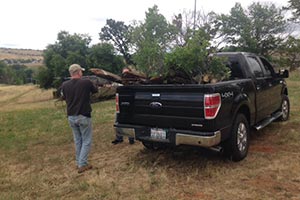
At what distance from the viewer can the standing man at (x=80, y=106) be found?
198 inches

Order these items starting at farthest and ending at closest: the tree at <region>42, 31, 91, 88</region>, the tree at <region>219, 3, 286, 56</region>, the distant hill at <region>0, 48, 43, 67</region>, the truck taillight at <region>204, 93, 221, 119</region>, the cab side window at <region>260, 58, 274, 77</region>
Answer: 1. the distant hill at <region>0, 48, 43, 67</region>
2. the tree at <region>219, 3, 286, 56</region>
3. the tree at <region>42, 31, 91, 88</region>
4. the cab side window at <region>260, 58, 274, 77</region>
5. the truck taillight at <region>204, 93, 221, 119</region>

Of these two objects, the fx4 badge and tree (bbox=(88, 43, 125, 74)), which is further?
tree (bbox=(88, 43, 125, 74))

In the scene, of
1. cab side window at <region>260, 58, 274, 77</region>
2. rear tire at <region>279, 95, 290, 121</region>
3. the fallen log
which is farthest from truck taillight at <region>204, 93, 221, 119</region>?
rear tire at <region>279, 95, 290, 121</region>

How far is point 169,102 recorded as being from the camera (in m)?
4.66

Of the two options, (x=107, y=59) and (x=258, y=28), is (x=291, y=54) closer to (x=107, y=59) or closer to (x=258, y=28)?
(x=258, y=28)

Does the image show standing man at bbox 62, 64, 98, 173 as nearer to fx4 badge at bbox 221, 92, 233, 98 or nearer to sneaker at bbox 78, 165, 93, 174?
sneaker at bbox 78, 165, 93, 174

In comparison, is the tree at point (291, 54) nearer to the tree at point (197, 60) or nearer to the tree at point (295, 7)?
the tree at point (295, 7)

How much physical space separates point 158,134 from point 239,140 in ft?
4.24

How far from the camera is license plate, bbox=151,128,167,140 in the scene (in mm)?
4713

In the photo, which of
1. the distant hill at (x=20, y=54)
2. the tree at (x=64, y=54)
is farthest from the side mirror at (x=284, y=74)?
the distant hill at (x=20, y=54)

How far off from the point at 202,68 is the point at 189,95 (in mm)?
1077

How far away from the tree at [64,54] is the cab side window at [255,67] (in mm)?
28625

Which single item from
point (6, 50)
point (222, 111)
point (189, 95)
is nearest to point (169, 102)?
point (189, 95)

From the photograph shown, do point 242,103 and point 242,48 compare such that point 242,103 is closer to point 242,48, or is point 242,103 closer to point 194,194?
point 194,194
